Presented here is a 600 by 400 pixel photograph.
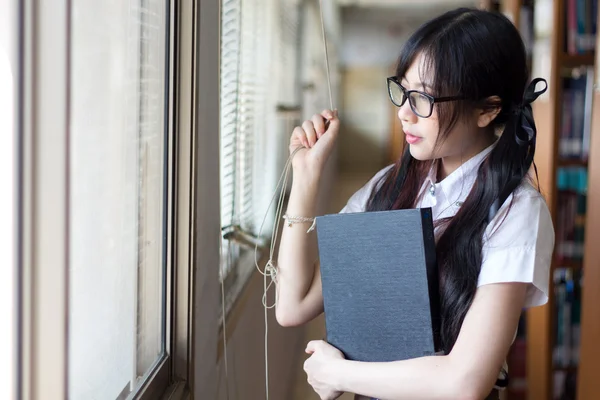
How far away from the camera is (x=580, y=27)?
2.46 m

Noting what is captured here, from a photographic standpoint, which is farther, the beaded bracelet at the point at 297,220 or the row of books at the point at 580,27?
the row of books at the point at 580,27

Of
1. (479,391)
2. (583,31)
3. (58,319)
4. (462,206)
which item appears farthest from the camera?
(583,31)

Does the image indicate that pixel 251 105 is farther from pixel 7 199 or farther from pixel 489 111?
pixel 7 199

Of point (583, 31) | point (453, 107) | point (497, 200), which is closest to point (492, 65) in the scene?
point (453, 107)

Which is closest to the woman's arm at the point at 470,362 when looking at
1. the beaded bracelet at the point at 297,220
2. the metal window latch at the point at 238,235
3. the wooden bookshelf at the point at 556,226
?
the beaded bracelet at the point at 297,220

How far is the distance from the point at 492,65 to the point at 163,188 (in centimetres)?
66

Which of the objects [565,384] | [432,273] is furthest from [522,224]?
[565,384]

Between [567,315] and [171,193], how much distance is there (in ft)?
6.28

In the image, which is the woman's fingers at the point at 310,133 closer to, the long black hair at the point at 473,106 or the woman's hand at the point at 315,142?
the woman's hand at the point at 315,142

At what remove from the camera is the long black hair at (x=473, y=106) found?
993 millimetres

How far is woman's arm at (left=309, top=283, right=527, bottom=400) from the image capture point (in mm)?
917

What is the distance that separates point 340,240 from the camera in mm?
1006

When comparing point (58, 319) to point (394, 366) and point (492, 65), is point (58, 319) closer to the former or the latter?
point (394, 366)

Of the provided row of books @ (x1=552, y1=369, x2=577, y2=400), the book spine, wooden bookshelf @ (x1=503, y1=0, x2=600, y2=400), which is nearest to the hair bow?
the book spine
